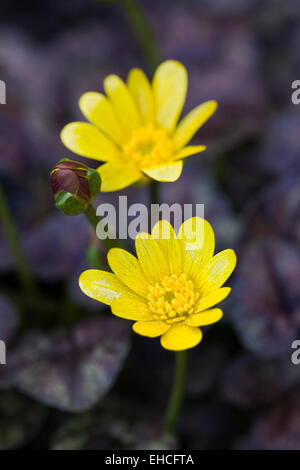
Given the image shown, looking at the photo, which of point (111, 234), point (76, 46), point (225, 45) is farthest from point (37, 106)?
point (111, 234)

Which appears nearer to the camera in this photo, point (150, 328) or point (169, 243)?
point (150, 328)

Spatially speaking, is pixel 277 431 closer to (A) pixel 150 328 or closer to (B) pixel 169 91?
(A) pixel 150 328

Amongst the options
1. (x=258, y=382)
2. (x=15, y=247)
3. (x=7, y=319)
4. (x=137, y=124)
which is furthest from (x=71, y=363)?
(x=137, y=124)

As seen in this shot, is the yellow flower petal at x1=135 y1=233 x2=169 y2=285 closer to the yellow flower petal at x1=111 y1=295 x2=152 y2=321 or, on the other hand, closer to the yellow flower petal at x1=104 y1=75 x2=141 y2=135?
the yellow flower petal at x1=111 y1=295 x2=152 y2=321

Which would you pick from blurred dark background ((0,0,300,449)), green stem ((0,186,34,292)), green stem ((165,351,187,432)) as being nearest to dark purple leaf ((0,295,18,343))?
blurred dark background ((0,0,300,449))

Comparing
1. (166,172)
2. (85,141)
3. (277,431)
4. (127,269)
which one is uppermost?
(85,141)

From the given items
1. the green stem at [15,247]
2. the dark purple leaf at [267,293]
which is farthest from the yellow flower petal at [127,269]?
the green stem at [15,247]
